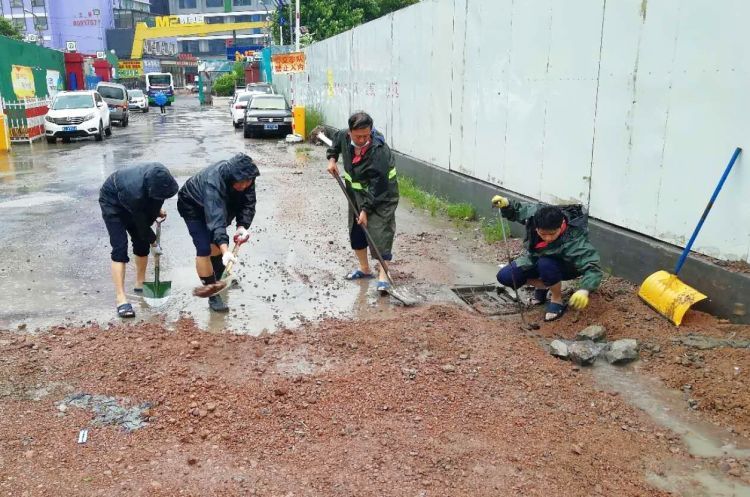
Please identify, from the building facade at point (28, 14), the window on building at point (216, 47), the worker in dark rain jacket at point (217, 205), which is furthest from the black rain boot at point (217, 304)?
the window on building at point (216, 47)

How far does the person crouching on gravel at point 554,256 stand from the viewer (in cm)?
504

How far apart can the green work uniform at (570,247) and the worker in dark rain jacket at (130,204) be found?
300cm

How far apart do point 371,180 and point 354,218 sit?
48cm

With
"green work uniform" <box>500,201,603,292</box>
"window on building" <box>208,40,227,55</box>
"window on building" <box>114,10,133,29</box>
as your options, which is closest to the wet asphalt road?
"green work uniform" <box>500,201,603,292</box>

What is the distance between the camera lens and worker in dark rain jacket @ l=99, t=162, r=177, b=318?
5375mm

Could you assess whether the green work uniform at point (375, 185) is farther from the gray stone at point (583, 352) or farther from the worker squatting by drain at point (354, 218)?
the gray stone at point (583, 352)

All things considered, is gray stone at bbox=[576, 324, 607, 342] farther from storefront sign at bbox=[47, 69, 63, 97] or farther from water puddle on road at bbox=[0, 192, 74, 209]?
storefront sign at bbox=[47, 69, 63, 97]

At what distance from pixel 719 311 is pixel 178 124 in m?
28.9

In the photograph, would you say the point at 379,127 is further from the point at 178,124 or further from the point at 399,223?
the point at 178,124

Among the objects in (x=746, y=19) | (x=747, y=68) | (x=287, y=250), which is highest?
(x=746, y=19)

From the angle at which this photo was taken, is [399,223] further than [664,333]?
Yes

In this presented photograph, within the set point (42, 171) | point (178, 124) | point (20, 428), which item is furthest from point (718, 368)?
point (178, 124)

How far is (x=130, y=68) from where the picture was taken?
61969mm

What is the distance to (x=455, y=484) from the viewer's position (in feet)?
10.3
